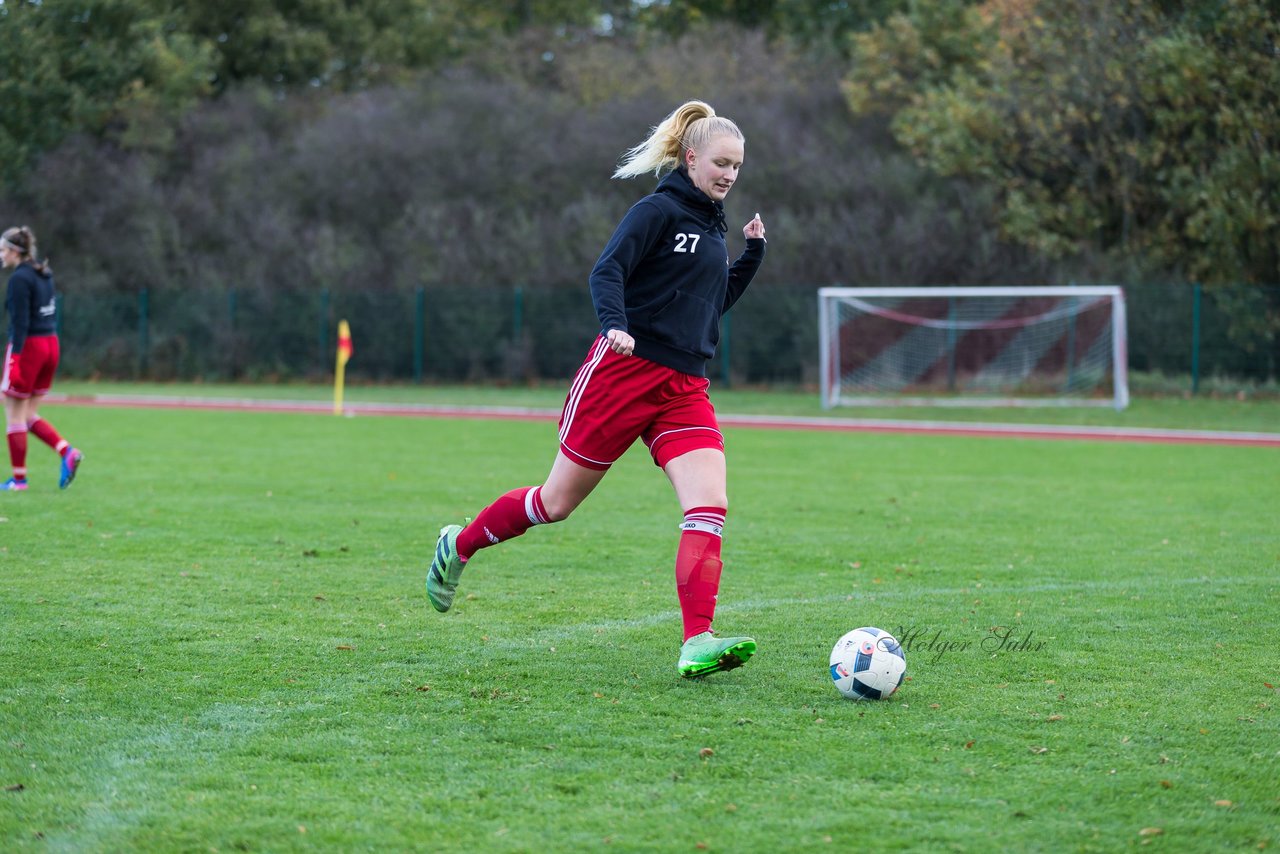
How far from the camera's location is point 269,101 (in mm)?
42375

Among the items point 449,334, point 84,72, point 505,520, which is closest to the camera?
point 505,520

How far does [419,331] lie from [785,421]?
47.9 ft

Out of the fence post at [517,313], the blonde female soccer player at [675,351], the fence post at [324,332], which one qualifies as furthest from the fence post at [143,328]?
the blonde female soccer player at [675,351]

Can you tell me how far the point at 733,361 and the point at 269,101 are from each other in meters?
19.1

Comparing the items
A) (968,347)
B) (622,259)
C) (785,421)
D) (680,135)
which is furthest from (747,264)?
(968,347)

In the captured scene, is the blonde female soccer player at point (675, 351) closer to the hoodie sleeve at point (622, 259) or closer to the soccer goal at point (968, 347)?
the hoodie sleeve at point (622, 259)

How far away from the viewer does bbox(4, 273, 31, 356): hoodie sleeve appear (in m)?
11.5

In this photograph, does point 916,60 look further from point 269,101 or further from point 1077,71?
point 269,101

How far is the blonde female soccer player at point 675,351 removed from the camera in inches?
216

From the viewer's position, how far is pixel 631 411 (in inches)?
222

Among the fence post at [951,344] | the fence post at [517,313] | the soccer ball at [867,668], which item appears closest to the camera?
the soccer ball at [867,668]

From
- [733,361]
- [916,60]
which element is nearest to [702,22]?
[916,60]

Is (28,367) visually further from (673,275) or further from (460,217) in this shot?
(460,217)

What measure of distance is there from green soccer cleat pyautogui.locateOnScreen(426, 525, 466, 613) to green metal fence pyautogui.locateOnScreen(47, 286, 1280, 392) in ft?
79.6
